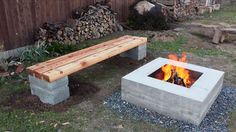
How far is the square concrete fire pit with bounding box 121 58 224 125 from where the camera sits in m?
3.44

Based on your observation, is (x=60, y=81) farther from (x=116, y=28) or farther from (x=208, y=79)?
(x=116, y=28)

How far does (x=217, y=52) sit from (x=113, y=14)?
3.49m

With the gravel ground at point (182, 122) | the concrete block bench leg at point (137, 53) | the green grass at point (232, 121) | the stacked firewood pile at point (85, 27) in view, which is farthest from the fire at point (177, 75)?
the stacked firewood pile at point (85, 27)

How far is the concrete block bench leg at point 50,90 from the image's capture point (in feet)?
12.5

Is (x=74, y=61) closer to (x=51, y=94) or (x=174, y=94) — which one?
(x=51, y=94)

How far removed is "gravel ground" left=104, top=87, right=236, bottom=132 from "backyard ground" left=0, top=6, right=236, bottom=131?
9cm

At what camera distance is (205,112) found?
3643 mm

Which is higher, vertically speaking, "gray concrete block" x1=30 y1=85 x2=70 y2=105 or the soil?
"gray concrete block" x1=30 y1=85 x2=70 y2=105

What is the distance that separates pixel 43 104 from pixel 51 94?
25cm

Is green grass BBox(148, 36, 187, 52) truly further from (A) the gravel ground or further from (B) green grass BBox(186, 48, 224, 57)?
(A) the gravel ground

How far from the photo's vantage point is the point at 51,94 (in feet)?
12.6

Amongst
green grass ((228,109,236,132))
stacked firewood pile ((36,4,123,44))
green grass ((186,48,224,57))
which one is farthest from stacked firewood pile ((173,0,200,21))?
green grass ((228,109,236,132))

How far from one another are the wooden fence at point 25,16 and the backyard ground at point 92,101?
4.69 feet

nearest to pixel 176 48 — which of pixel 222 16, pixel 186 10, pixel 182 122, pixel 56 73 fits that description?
pixel 182 122
